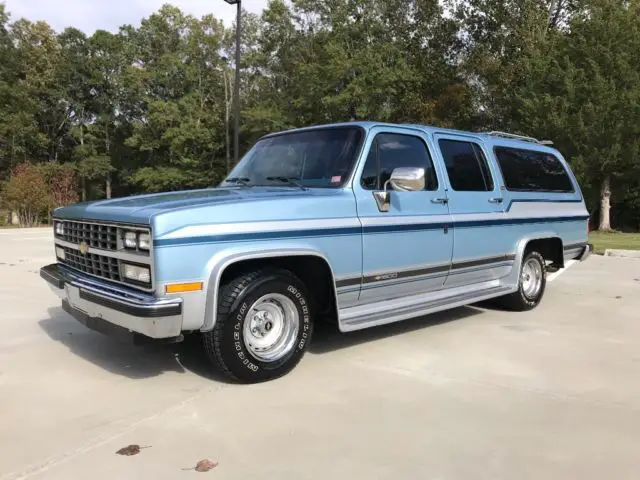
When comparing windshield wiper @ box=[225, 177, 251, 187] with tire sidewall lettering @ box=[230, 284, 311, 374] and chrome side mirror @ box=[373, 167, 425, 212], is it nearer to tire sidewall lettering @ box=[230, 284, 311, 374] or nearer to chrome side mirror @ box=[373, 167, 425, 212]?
chrome side mirror @ box=[373, 167, 425, 212]

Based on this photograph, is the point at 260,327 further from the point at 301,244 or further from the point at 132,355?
the point at 132,355

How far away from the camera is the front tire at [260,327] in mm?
3950

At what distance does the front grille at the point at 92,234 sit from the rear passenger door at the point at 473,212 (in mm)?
3062

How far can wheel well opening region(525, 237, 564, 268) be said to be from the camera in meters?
7.02

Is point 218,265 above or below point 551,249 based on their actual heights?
above

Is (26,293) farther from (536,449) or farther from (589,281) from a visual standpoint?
(589,281)

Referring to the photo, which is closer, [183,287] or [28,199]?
[183,287]

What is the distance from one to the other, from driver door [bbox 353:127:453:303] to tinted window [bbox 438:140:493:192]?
0.26m

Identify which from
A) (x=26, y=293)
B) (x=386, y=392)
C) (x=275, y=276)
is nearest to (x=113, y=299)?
(x=275, y=276)

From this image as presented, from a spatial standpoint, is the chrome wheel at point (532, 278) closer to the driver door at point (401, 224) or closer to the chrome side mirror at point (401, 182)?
the driver door at point (401, 224)

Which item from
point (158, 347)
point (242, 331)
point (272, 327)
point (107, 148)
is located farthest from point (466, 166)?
point (107, 148)

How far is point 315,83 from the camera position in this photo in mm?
32844

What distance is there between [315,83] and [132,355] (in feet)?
97.4

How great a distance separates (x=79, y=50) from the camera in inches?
1796
